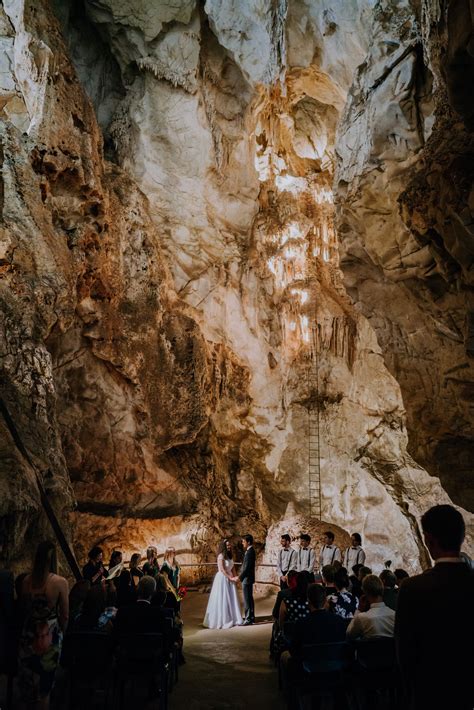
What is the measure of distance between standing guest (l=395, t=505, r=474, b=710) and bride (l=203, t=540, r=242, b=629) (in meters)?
7.07

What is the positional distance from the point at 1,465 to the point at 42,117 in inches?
301

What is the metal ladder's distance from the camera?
14.9 m

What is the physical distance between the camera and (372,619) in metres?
3.84

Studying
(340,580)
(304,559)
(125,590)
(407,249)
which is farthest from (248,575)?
(407,249)

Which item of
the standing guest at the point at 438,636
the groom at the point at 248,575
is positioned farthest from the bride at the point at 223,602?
the standing guest at the point at 438,636

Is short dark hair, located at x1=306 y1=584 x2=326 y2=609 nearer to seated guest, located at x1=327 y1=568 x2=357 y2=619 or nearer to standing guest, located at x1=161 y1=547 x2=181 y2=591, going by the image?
seated guest, located at x1=327 y1=568 x2=357 y2=619

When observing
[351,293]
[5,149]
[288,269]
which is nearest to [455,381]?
[351,293]

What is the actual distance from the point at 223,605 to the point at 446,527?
24.3 feet

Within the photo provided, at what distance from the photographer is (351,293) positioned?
978cm

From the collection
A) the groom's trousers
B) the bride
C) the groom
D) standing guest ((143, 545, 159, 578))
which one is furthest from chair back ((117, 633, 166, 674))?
the groom's trousers

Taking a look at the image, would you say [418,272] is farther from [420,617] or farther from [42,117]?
[42,117]

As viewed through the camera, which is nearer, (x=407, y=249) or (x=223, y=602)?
(x=407, y=249)

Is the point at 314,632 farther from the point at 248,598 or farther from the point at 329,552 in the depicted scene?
the point at 248,598

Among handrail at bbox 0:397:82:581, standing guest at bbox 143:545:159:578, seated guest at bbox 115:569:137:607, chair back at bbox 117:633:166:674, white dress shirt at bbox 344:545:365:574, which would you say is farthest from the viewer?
white dress shirt at bbox 344:545:365:574
